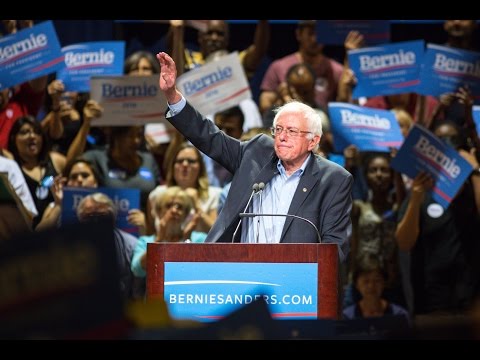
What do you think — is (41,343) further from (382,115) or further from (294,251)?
(382,115)

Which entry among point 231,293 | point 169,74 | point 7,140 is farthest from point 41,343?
point 7,140

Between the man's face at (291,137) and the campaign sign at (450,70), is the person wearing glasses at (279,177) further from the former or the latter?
the campaign sign at (450,70)

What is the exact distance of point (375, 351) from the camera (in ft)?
5.78

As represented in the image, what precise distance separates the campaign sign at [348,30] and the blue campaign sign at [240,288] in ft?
14.6

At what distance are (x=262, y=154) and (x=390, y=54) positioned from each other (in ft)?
10.5

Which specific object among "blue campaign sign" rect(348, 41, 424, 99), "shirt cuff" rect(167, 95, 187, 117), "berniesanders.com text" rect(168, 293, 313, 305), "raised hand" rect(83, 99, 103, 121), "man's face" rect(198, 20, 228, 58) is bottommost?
"berniesanders.com text" rect(168, 293, 313, 305)

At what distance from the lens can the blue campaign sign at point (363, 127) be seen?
6957 millimetres

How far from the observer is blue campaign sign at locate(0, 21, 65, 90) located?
7.05 m

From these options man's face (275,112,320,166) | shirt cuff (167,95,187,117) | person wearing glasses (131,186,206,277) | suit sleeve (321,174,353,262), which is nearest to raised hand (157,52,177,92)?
shirt cuff (167,95,187,117)

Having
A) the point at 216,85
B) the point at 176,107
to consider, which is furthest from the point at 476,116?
the point at 176,107

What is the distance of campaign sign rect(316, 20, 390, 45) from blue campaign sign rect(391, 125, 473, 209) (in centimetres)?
145

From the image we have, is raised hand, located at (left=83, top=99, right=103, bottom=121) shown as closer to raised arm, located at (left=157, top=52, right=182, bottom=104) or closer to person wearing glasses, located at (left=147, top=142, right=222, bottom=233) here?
person wearing glasses, located at (left=147, top=142, right=222, bottom=233)

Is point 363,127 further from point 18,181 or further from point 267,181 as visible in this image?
point 267,181

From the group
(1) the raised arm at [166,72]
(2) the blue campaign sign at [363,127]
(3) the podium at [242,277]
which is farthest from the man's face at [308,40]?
(3) the podium at [242,277]
